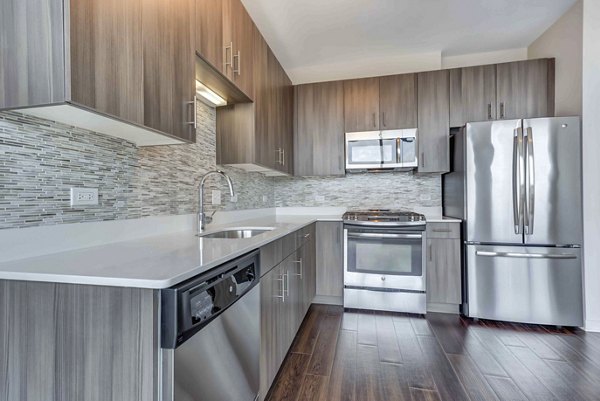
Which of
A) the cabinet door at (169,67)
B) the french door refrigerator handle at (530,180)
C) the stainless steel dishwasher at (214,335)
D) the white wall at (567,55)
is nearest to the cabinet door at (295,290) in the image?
the stainless steel dishwasher at (214,335)

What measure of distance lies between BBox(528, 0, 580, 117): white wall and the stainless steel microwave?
4.10ft

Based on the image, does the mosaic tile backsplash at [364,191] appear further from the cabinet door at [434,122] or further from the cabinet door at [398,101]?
the cabinet door at [398,101]

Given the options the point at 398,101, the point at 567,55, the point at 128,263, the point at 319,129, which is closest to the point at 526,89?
the point at 567,55

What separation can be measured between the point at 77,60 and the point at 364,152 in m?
2.58

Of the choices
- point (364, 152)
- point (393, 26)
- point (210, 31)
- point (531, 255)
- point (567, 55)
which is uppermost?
point (393, 26)

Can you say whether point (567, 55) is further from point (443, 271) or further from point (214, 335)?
point (214, 335)

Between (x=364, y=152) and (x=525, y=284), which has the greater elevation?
(x=364, y=152)

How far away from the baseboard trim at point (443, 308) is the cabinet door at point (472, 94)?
1782mm

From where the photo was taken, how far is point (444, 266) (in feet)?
8.64

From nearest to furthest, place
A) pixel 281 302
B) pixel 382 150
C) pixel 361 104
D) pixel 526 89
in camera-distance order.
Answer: pixel 281 302 → pixel 526 89 → pixel 382 150 → pixel 361 104

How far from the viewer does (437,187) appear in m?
3.15

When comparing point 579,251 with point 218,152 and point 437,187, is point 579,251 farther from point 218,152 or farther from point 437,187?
point 218,152

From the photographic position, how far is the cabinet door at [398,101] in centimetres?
295

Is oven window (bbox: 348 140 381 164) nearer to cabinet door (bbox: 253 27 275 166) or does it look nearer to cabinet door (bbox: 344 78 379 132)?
cabinet door (bbox: 344 78 379 132)
